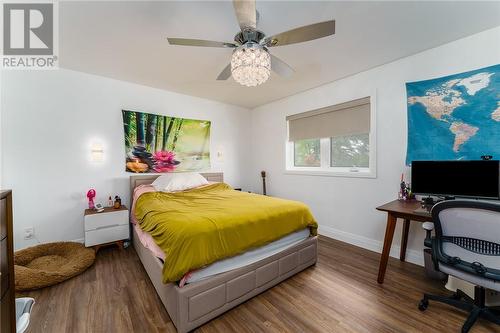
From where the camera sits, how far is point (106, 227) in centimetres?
275

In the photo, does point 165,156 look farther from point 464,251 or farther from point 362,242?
point 464,251

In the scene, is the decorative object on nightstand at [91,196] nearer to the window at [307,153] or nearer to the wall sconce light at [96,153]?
the wall sconce light at [96,153]

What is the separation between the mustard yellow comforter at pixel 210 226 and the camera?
149cm

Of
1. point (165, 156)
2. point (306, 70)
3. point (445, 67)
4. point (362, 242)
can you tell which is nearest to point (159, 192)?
point (165, 156)

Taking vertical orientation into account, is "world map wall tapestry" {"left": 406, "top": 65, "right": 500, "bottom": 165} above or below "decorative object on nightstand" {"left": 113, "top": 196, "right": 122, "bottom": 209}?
above

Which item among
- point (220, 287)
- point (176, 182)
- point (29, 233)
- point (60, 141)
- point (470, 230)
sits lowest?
point (220, 287)

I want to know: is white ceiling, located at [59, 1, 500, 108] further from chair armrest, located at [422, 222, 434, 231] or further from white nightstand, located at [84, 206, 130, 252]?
white nightstand, located at [84, 206, 130, 252]

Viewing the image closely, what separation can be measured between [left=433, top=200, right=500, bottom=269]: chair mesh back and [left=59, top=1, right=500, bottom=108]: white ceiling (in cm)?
165

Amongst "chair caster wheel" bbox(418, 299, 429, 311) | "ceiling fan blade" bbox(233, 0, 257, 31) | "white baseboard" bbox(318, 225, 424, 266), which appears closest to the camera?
"ceiling fan blade" bbox(233, 0, 257, 31)

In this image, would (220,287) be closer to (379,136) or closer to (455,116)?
(379,136)

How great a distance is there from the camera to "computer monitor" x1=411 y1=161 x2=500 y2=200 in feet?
5.98

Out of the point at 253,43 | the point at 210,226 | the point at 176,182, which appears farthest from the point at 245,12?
the point at 176,182

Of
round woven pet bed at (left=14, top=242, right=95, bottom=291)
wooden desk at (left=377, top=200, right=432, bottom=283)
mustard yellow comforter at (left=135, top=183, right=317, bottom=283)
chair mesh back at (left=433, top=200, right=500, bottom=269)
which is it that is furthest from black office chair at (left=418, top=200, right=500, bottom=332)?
round woven pet bed at (left=14, top=242, right=95, bottom=291)

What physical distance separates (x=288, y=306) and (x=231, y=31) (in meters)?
2.61
